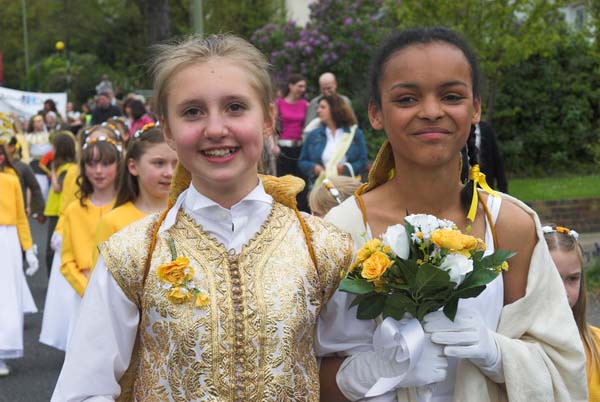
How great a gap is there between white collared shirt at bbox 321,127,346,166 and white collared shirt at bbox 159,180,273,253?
743 centimetres

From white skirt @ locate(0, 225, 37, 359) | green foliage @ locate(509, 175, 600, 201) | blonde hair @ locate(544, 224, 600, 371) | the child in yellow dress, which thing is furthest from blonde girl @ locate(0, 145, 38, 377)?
green foliage @ locate(509, 175, 600, 201)

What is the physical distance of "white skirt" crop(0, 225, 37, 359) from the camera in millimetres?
8234

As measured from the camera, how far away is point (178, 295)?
2852 millimetres

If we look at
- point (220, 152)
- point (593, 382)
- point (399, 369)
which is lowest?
point (593, 382)

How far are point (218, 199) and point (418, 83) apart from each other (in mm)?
706

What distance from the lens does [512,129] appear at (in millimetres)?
19594

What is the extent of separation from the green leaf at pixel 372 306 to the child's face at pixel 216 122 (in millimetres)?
506

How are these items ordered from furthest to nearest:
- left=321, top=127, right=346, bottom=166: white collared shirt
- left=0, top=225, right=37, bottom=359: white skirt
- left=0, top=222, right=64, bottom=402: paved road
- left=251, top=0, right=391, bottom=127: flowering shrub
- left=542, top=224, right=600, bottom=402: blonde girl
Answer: left=251, top=0, right=391, bottom=127: flowering shrub
left=321, top=127, right=346, bottom=166: white collared shirt
left=0, top=225, right=37, bottom=359: white skirt
left=0, top=222, right=64, bottom=402: paved road
left=542, top=224, right=600, bottom=402: blonde girl

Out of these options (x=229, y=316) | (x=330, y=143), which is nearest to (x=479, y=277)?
(x=229, y=316)

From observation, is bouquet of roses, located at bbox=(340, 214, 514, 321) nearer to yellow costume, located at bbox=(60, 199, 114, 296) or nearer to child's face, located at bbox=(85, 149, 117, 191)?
yellow costume, located at bbox=(60, 199, 114, 296)

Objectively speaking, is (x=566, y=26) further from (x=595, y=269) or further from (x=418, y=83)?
(x=418, y=83)

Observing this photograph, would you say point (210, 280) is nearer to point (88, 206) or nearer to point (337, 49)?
point (88, 206)

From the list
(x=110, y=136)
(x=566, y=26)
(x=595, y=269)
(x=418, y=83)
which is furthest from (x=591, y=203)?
(x=418, y=83)

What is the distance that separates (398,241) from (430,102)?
0.44 meters
